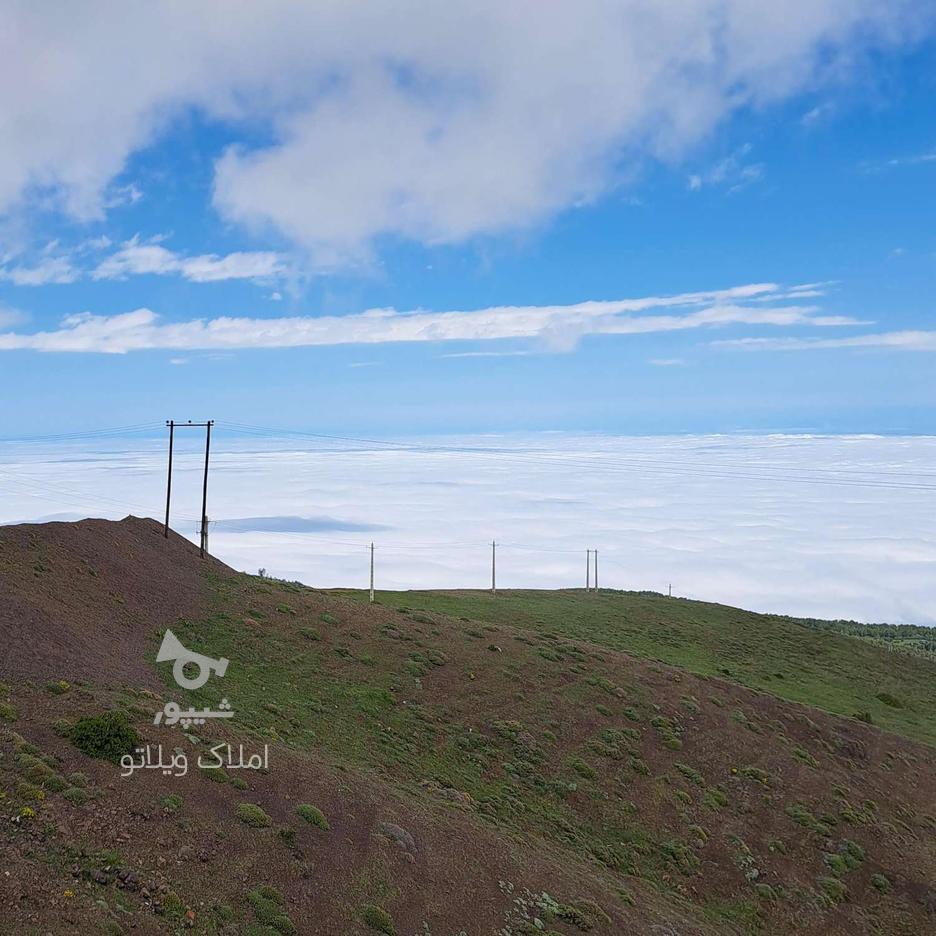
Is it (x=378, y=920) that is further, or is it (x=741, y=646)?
(x=741, y=646)

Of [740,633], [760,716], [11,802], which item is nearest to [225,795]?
[11,802]

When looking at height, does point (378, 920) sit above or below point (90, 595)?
below

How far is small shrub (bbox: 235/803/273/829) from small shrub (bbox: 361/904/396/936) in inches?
136

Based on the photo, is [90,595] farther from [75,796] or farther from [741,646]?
[741,646]

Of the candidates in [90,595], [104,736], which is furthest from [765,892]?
[90,595]

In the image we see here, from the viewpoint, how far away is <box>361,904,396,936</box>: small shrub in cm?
1814

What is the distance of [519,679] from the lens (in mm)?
39906

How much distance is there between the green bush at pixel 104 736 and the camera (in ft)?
66.5

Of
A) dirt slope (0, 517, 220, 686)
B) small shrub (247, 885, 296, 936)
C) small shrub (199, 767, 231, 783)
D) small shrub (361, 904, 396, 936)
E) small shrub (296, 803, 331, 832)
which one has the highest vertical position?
dirt slope (0, 517, 220, 686)

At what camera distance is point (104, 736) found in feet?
67.9

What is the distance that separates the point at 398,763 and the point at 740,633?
55987mm

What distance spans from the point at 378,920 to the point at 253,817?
13.8 feet

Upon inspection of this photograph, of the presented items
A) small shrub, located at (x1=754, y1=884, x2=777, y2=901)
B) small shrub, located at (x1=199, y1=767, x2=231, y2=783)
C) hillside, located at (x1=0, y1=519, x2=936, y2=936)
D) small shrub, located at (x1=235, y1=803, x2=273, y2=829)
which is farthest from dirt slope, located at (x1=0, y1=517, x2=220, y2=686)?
small shrub, located at (x1=754, y1=884, x2=777, y2=901)

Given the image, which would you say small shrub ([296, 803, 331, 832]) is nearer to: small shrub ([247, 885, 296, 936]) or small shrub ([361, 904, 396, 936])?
small shrub ([361, 904, 396, 936])
